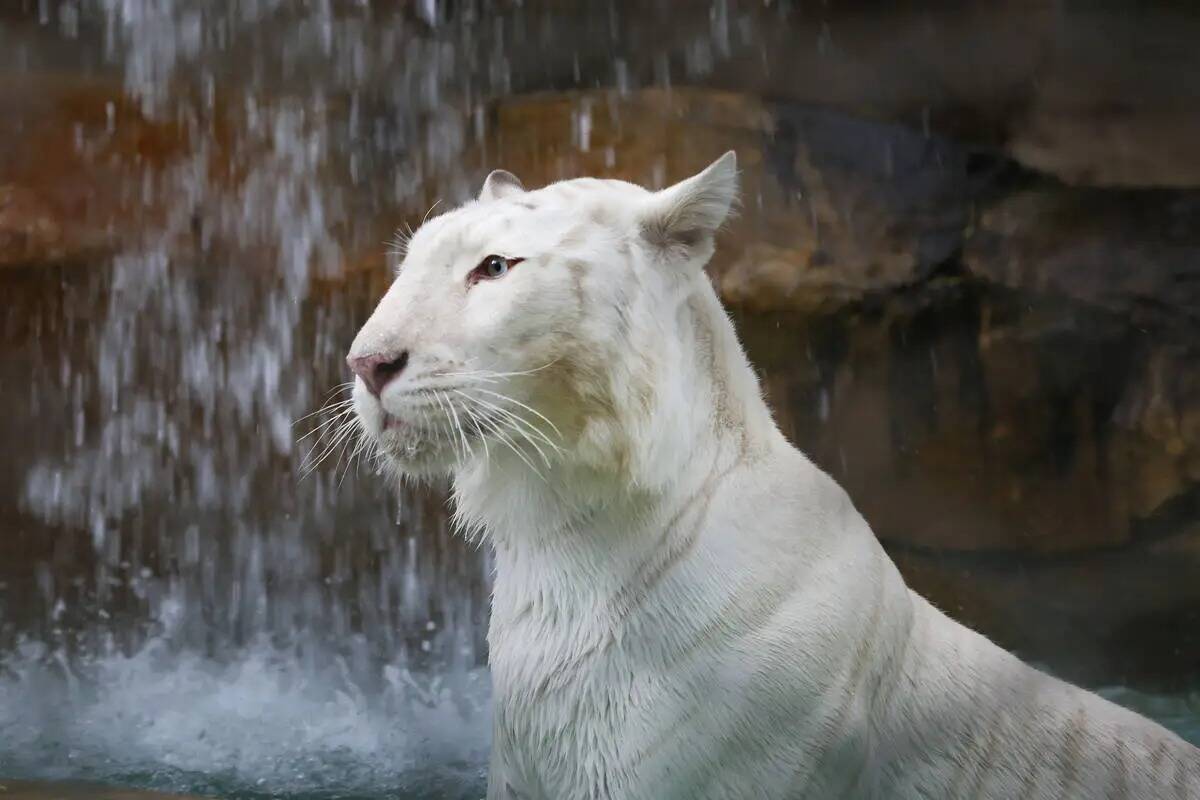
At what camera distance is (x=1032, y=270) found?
5480 mm

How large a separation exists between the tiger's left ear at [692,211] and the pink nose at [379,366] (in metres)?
0.55

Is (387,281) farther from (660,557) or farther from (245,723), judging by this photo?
(660,557)

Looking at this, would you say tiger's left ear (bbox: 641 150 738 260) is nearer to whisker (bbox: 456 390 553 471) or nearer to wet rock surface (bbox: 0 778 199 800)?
whisker (bbox: 456 390 553 471)

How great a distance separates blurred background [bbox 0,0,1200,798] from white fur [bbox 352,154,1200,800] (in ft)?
8.44

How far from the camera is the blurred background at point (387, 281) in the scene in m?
5.36

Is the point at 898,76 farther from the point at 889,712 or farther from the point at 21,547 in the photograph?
the point at 21,547

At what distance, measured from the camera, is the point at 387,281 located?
596 centimetres

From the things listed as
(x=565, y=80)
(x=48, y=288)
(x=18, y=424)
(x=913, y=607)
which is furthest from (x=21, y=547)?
(x=913, y=607)

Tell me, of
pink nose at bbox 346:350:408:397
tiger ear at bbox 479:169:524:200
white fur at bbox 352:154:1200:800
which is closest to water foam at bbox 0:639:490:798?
white fur at bbox 352:154:1200:800

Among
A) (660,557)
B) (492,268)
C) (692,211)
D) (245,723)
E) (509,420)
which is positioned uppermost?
(692,211)

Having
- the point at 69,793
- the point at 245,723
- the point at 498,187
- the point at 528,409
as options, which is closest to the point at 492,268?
the point at 528,409

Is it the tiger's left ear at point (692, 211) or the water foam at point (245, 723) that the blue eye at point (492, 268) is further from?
the water foam at point (245, 723)

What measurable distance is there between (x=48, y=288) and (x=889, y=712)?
4659mm

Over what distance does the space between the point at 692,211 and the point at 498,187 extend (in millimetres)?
546
